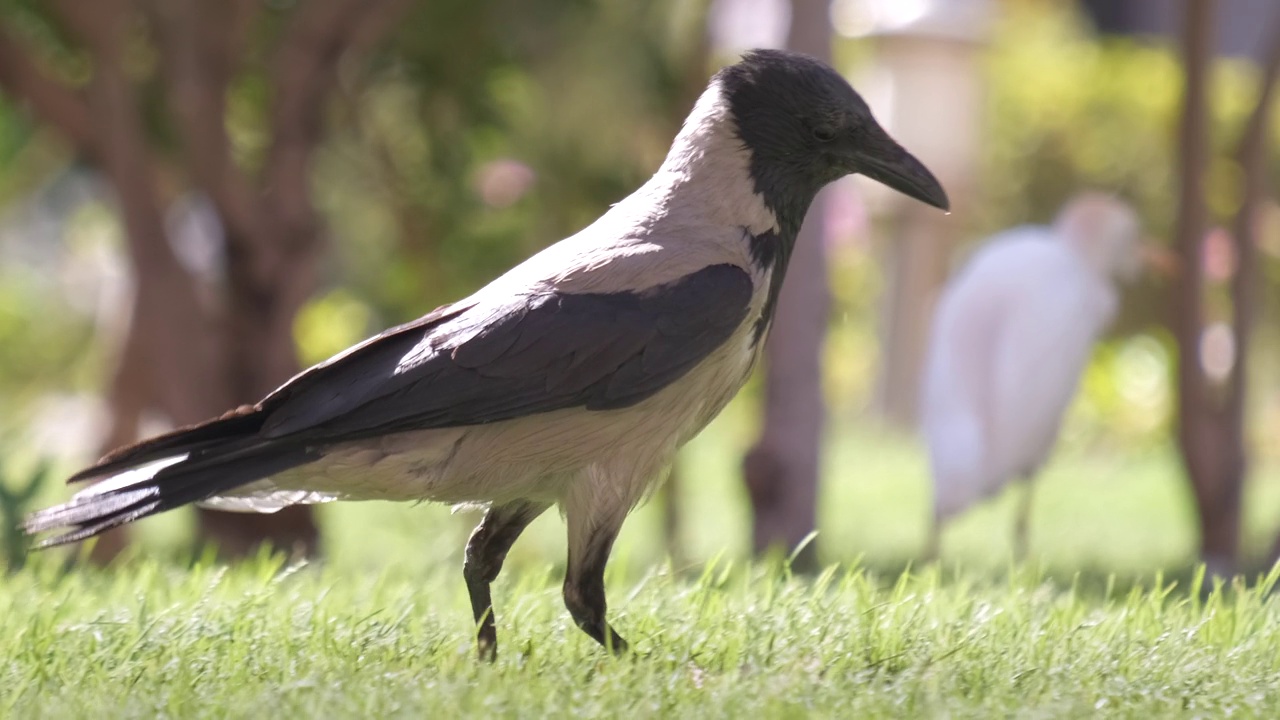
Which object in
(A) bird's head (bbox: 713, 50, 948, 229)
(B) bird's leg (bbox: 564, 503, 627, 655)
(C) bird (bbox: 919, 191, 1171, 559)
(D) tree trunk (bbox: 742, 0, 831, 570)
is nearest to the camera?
(B) bird's leg (bbox: 564, 503, 627, 655)

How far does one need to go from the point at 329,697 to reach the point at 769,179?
150 centimetres

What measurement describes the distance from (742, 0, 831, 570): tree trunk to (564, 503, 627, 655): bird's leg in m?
2.74

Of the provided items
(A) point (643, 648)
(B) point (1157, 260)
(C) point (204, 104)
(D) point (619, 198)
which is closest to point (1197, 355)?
(B) point (1157, 260)

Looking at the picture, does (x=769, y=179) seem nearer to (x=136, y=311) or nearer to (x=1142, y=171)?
(x=136, y=311)

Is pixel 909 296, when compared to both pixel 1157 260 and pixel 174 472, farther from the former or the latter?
pixel 174 472

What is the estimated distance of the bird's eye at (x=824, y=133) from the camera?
375 centimetres

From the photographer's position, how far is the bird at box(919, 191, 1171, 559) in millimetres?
7094

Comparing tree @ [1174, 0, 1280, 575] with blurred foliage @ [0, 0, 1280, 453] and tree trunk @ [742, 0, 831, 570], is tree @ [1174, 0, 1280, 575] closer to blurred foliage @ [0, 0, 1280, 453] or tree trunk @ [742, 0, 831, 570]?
tree trunk @ [742, 0, 831, 570]

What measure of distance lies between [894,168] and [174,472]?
173cm

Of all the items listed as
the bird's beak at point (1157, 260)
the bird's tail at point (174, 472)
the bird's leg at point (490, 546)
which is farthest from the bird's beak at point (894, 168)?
the bird's beak at point (1157, 260)

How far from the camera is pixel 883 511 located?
35.8ft

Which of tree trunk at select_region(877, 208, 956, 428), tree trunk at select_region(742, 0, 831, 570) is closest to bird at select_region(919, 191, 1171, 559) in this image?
tree trunk at select_region(742, 0, 831, 570)

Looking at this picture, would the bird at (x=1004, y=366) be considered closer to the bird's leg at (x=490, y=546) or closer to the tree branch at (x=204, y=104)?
the tree branch at (x=204, y=104)

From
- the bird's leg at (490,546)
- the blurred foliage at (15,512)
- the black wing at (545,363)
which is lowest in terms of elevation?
the bird's leg at (490,546)
